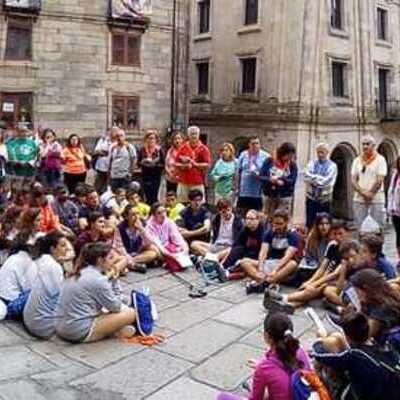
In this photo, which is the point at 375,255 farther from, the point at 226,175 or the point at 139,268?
the point at 226,175

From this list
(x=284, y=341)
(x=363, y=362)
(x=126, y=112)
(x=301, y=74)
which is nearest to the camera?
(x=363, y=362)

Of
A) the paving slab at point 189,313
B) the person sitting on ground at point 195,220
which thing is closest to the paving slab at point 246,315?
the paving slab at point 189,313

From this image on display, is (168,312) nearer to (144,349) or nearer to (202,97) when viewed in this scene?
(144,349)

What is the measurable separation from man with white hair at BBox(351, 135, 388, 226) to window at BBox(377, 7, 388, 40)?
19749 millimetres

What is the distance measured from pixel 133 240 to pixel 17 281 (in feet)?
8.97

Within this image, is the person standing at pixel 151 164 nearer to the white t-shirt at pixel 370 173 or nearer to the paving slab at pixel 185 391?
the white t-shirt at pixel 370 173

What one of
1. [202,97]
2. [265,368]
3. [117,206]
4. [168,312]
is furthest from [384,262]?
[202,97]

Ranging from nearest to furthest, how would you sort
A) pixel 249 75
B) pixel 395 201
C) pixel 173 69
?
1. pixel 395 201
2. pixel 173 69
3. pixel 249 75

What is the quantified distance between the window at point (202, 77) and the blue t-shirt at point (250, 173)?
17.6 meters

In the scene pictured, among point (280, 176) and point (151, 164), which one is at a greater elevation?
point (151, 164)

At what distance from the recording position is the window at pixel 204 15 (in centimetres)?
2761

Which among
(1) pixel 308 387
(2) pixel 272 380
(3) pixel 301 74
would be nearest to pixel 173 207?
(2) pixel 272 380

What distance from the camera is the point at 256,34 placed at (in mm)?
25156

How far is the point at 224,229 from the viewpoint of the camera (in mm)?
9602
